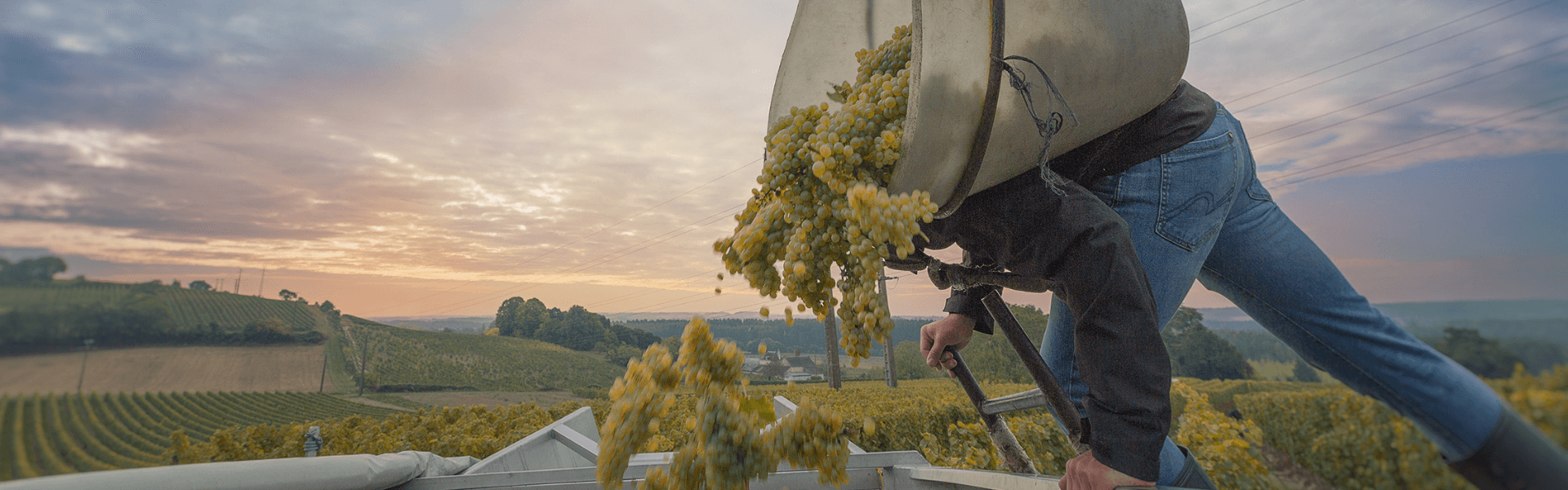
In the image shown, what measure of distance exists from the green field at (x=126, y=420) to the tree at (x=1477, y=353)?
6.98 ft

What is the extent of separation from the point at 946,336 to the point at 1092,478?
1.66 ft

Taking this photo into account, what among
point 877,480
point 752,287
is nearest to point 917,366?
point 877,480

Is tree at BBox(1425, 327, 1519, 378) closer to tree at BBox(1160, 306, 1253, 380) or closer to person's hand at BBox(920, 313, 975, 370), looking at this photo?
person's hand at BBox(920, 313, 975, 370)

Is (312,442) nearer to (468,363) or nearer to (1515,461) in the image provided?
(1515,461)

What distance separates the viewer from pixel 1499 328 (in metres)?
0.60

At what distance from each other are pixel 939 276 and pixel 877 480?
0.75 meters

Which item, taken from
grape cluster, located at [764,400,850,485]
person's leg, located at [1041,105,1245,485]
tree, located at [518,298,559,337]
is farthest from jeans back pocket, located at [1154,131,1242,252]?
tree, located at [518,298,559,337]

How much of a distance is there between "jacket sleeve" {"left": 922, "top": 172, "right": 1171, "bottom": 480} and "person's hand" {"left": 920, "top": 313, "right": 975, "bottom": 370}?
44 centimetres

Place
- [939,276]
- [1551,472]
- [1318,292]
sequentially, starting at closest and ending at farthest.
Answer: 1. [1551,472]
2. [1318,292]
3. [939,276]

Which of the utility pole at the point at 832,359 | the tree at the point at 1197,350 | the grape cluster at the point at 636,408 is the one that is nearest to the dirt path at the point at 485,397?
the utility pole at the point at 832,359

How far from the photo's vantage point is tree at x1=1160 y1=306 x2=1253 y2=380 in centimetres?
677

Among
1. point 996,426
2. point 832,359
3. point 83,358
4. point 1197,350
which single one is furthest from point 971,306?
point 1197,350

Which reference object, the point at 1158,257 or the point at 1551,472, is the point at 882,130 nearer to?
the point at 1158,257

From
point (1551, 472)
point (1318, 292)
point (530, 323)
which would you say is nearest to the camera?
point (1551, 472)
